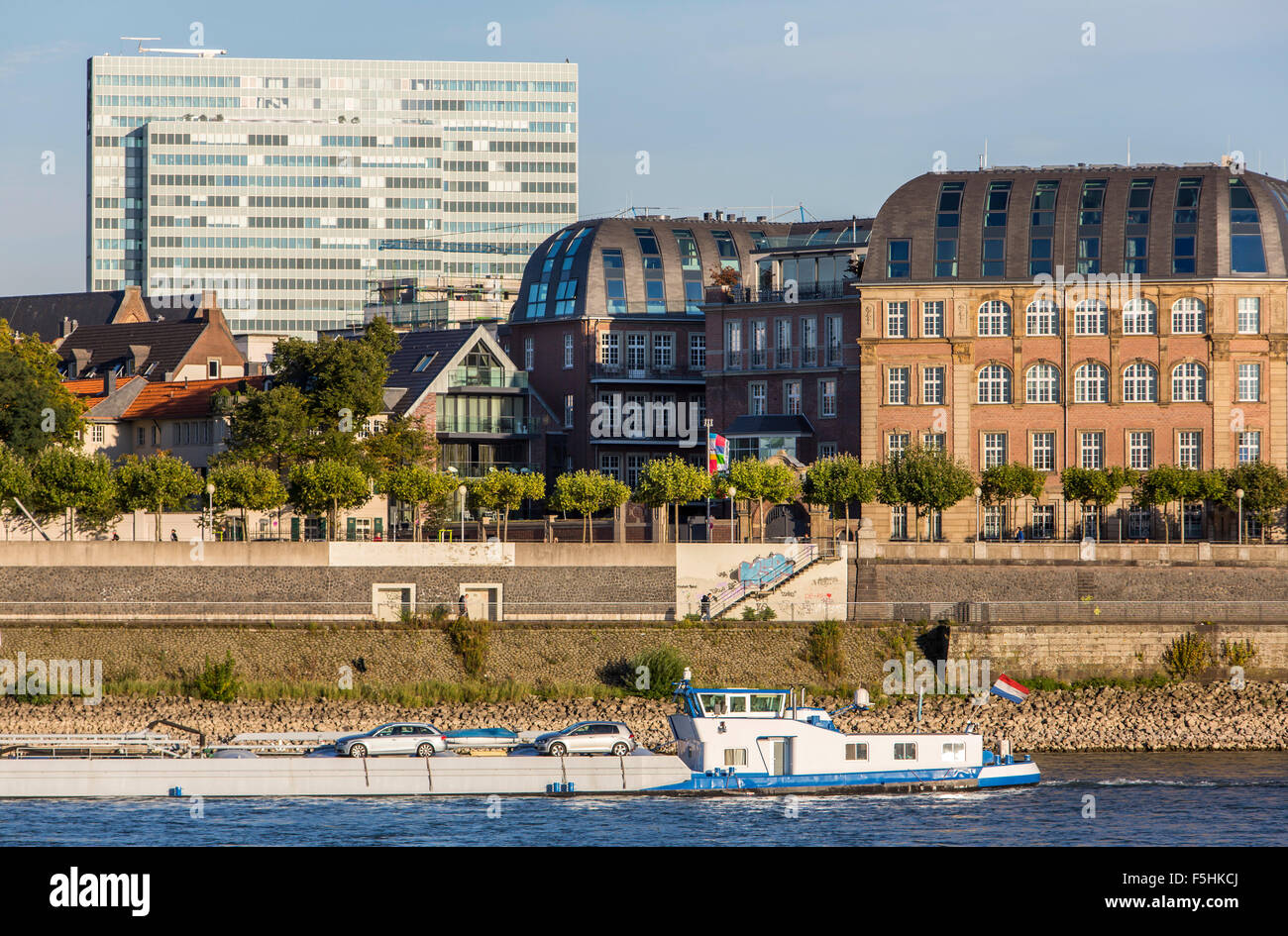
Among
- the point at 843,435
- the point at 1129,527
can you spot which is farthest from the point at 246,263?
the point at 1129,527

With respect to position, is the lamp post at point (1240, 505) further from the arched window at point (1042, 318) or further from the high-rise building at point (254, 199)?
the high-rise building at point (254, 199)

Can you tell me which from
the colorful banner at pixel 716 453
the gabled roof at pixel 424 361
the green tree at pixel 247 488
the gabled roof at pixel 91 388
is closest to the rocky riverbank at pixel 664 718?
the green tree at pixel 247 488

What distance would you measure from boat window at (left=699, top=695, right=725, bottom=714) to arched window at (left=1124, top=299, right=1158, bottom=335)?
1797 inches

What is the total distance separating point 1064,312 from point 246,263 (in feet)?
409

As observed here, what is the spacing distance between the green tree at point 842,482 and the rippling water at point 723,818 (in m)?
32.4

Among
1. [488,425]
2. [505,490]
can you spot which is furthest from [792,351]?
[505,490]

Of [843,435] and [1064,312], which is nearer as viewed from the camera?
[1064,312]

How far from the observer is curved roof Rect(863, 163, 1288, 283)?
86.4 metres

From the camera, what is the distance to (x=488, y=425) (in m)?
97.6

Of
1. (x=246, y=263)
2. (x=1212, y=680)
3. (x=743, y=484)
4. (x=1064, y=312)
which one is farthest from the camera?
(x=246, y=263)

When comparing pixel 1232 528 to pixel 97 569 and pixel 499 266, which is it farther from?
pixel 499 266

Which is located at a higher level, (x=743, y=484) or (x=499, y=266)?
(x=499, y=266)

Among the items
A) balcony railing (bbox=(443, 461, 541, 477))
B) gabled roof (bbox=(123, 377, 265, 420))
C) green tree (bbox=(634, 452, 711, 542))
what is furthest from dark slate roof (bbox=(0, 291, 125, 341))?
green tree (bbox=(634, 452, 711, 542))
